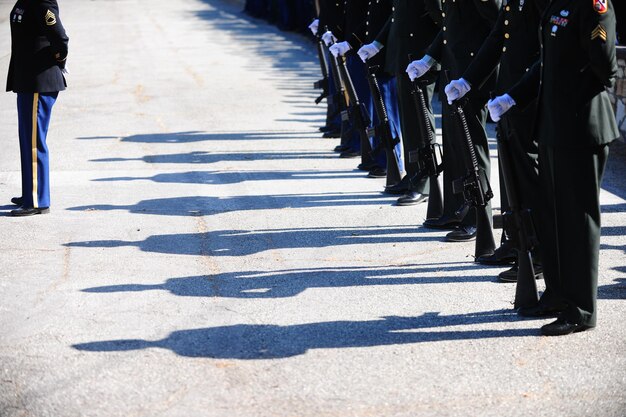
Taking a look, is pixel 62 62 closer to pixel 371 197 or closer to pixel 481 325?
pixel 371 197

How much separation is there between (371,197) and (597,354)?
3972mm

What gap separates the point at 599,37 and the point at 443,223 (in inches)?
114

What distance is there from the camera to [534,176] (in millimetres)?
6207

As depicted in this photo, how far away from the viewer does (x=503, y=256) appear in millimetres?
6879

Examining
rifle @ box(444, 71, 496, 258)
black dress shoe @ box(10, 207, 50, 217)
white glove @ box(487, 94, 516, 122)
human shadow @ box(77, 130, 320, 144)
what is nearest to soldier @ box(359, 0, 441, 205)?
rifle @ box(444, 71, 496, 258)

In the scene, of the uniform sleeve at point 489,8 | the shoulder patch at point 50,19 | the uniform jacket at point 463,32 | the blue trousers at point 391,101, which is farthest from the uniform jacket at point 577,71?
the shoulder patch at point 50,19

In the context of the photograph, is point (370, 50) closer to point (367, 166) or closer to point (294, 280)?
point (367, 166)

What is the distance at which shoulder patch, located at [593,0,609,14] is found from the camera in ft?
17.1

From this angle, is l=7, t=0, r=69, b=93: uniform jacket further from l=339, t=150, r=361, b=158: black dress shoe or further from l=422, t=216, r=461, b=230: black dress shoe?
l=339, t=150, r=361, b=158: black dress shoe

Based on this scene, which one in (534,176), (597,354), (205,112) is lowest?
(205,112)

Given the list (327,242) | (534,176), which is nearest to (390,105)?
(327,242)

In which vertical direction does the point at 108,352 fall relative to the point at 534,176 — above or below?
below

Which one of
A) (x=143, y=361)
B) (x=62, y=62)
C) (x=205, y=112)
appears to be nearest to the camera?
(x=143, y=361)

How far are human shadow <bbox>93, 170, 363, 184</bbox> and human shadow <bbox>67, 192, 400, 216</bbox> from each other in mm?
737
